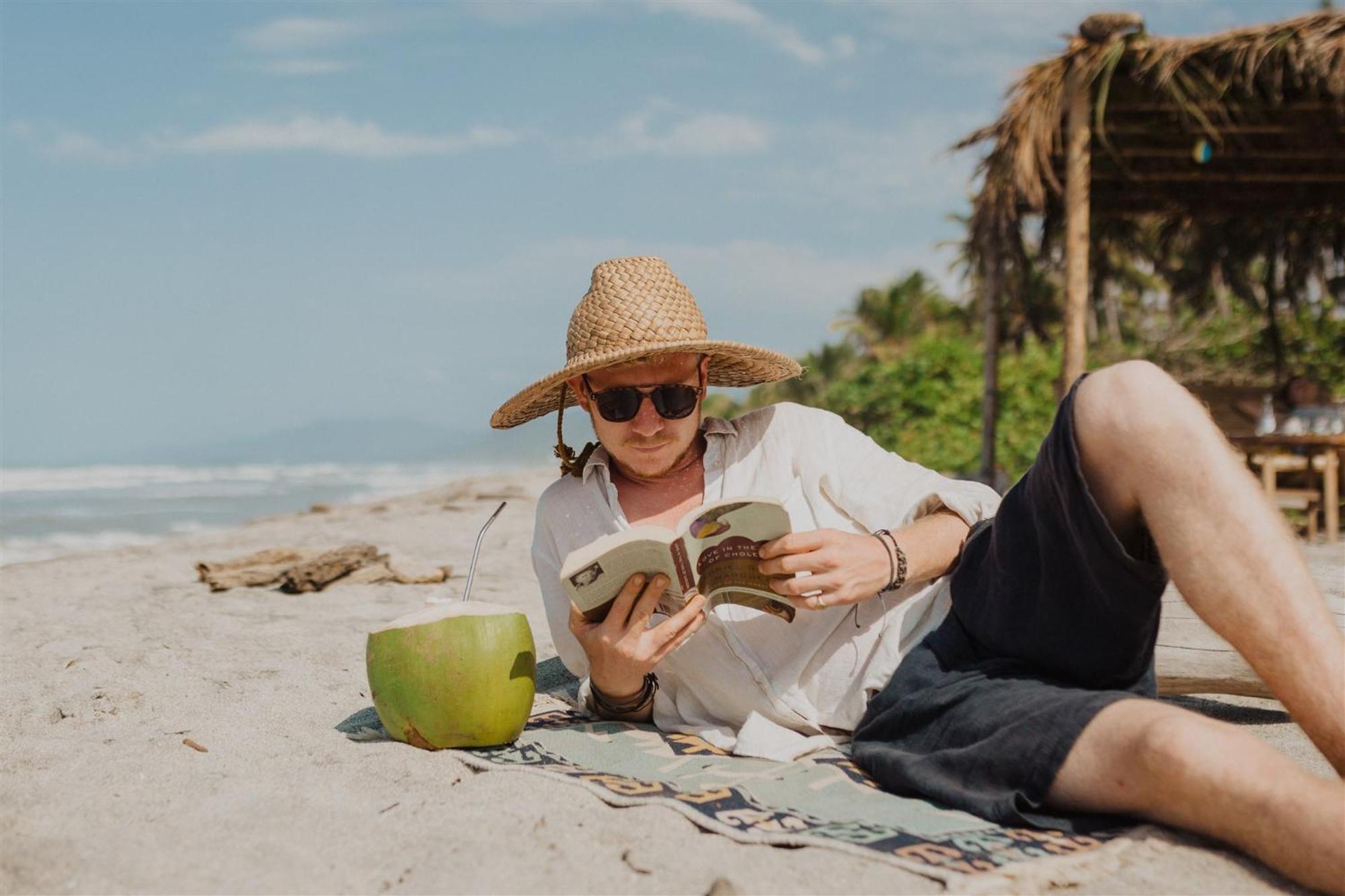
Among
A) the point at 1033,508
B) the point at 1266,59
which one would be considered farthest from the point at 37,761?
the point at 1266,59

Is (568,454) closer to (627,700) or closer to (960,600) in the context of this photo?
(627,700)

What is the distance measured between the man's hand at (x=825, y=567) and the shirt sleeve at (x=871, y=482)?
24 centimetres

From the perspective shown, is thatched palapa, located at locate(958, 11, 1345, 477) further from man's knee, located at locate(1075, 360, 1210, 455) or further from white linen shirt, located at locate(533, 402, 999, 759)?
man's knee, located at locate(1075, 360, 1210, 455)

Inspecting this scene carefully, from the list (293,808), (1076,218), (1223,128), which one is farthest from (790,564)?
(1223,128)

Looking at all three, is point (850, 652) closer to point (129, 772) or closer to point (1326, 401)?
point (129, 772)

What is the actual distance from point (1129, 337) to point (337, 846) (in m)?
27.3

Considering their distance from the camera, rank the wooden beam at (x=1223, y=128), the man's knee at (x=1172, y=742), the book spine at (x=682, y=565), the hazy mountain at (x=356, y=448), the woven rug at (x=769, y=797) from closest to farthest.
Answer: the man's knee at (x=1172, y=742)
the woven rug at (x=769, y=797)
the book spine at (x=682, y=565)
the wooden beam at (x=1223, y=128)
the hazy mountain at (x=356, y=448)

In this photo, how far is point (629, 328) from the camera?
2793 mm

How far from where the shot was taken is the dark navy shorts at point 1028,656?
208 cm

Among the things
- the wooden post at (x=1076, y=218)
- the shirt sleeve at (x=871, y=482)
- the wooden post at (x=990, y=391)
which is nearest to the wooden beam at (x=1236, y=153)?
the wooden post at (x=1076, y=218)

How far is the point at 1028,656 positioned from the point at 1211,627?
0.43 metres

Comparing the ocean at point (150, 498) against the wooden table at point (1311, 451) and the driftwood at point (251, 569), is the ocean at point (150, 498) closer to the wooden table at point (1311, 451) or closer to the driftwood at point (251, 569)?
the driftwood at point (251, 569)

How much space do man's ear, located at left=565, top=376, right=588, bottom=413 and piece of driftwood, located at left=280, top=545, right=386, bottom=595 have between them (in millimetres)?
3328

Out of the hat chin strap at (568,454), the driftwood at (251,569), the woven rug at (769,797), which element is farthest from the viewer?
the driftwood at (251,569)
